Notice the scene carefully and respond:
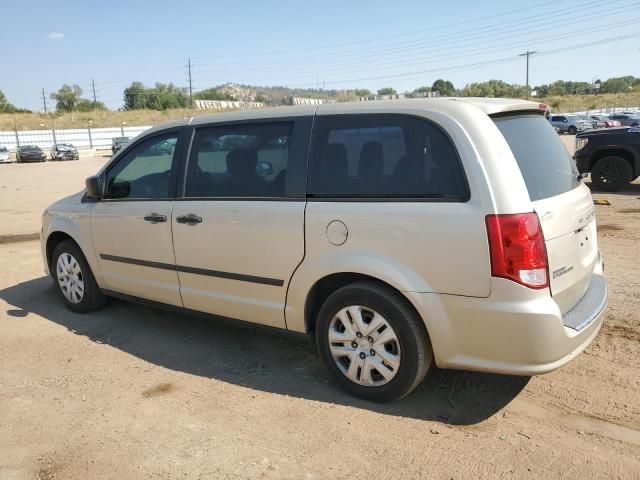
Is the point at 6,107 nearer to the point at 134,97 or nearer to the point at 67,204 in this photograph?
the point at 134,97

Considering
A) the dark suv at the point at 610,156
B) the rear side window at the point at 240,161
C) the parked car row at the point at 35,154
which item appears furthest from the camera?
the parked car row at the point at 35,154

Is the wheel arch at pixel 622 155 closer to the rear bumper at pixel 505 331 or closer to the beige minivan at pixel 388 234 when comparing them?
the beige minivan at pixel 388 234

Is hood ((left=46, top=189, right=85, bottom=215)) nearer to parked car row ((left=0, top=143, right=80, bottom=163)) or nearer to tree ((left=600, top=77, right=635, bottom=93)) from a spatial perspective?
parked car row ((left=0, top=143, right=80, bottom=163))

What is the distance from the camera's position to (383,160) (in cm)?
328

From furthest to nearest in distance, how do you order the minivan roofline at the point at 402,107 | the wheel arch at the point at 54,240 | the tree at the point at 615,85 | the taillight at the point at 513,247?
1. the tree at the point at 615,85
2. the wheel arch at the point at 54,240
3. the minivan roofline at the point at 402,107
4. the taillight at the point at 513,247

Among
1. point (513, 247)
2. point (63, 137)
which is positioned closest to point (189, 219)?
point (513, 247)

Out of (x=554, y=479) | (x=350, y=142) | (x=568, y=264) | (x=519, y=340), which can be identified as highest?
(x=350, y=142)

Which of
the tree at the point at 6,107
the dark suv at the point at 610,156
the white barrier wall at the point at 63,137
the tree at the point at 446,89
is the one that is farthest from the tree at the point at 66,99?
the dark suv at the point at 610,156

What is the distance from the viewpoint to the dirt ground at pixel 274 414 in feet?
9.29

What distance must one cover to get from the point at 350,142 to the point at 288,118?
553 mm

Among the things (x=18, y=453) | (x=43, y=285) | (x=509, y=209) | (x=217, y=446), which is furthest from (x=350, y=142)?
(x=43, y=285)

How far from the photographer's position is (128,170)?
15.7 feet

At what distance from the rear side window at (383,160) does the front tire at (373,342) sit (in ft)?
1.99

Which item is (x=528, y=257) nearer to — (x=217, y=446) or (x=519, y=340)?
(x=519, y=340)
